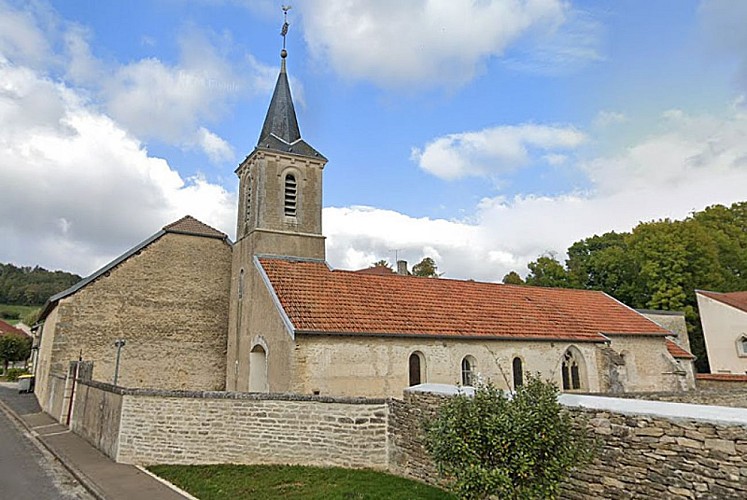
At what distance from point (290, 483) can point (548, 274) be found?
127 ft

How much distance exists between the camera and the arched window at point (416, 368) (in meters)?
17.5

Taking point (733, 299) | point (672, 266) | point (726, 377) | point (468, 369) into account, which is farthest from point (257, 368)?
point (672, 266)

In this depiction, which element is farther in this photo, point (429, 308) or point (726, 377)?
point (726, 377)

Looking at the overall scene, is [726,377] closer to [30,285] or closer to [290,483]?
[290,483]

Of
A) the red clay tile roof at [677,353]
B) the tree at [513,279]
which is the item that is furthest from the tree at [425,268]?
the red clay tile roof at [677,353]

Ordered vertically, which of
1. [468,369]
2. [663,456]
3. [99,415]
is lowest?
[99,415]

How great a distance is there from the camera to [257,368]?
19234mm

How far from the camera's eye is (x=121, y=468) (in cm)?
1190

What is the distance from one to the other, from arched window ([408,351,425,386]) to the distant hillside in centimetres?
8302

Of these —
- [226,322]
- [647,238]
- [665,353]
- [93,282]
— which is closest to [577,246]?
[647,238]

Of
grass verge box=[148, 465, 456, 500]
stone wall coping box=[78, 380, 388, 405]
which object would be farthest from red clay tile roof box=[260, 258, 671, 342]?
grass verge box=[148, 465, 456, 500]

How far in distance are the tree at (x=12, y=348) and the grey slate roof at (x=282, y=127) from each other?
134 ft

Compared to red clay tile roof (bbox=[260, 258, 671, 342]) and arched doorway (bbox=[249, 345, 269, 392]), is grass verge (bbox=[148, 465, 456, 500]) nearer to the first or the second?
red clay tile roof (bbox=[260, 258, 671, 342])

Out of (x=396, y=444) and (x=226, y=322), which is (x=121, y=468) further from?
(x=226, y=322)
